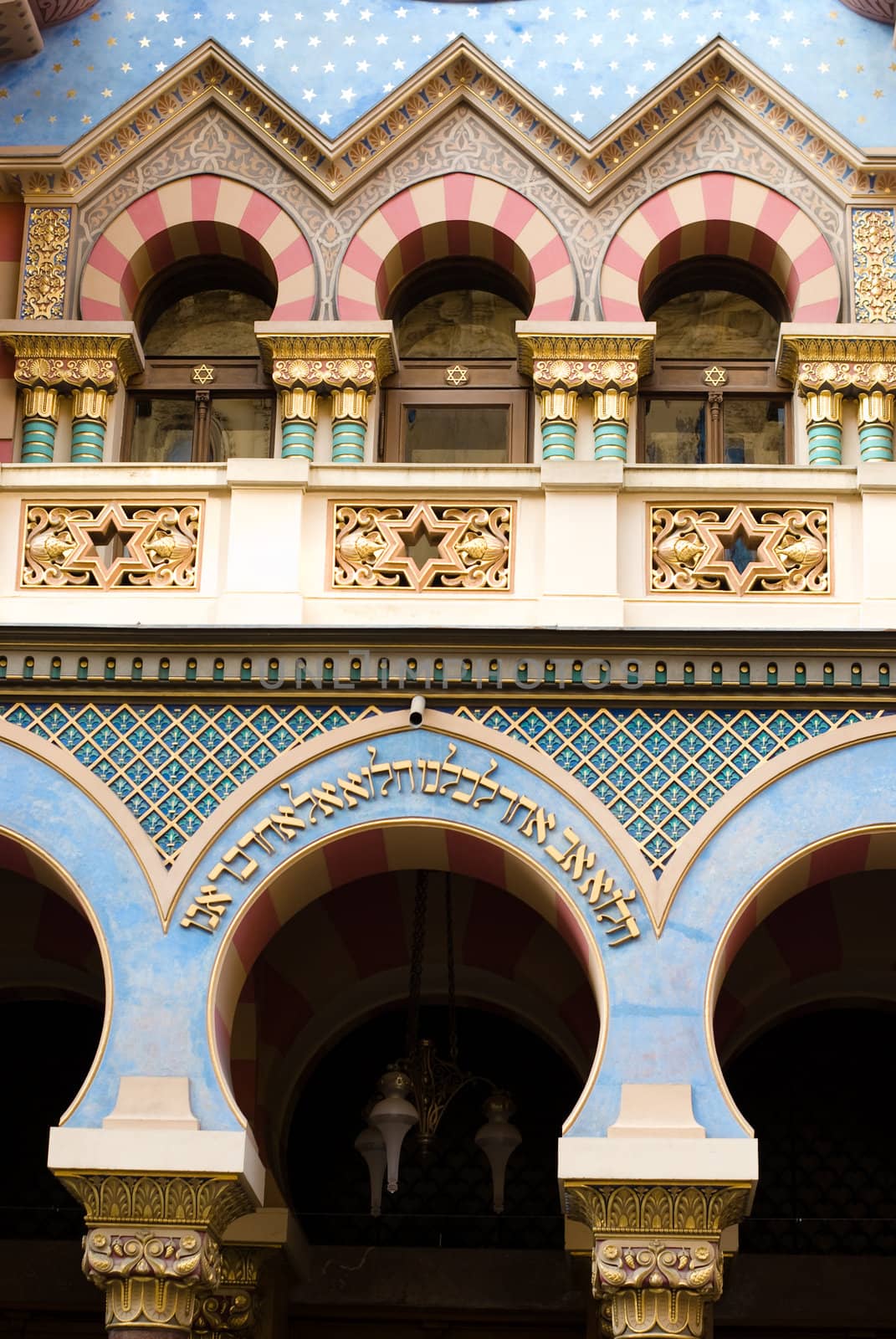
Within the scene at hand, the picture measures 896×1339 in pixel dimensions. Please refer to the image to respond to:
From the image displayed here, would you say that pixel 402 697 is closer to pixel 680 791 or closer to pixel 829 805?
pixel 680 791

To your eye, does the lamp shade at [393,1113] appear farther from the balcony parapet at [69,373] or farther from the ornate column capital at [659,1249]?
the balcony parapet at [69,373]

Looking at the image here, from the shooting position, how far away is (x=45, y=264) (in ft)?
46.8

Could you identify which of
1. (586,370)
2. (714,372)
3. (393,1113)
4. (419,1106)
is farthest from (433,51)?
(393,1113)

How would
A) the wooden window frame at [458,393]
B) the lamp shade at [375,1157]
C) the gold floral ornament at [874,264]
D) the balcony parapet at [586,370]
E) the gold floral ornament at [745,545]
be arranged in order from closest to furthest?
the gold floral ornament at [745,545]
the lamp shade at [375,1157]
the balcony parapet at [586,370]
the gold floral ornament at [874,264]
the wooden window frame at [458,393]

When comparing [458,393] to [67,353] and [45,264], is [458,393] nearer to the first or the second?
[67,353]

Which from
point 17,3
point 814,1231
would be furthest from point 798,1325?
point 17,3

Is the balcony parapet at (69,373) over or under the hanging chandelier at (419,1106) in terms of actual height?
over

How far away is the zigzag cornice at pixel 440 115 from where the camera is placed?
14422 millimetres

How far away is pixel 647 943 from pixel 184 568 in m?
3.23

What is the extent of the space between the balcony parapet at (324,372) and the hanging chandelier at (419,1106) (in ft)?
9.52

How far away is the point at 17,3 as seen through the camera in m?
14.2

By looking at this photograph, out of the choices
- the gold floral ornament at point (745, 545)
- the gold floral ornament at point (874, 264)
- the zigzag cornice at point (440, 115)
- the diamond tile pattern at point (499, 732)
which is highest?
the zigzag cornice at point (440, 115)

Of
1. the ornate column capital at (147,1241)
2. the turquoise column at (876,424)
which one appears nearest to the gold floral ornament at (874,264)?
the turquoise column at (876,424)

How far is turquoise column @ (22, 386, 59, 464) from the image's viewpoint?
13773 millimetres
